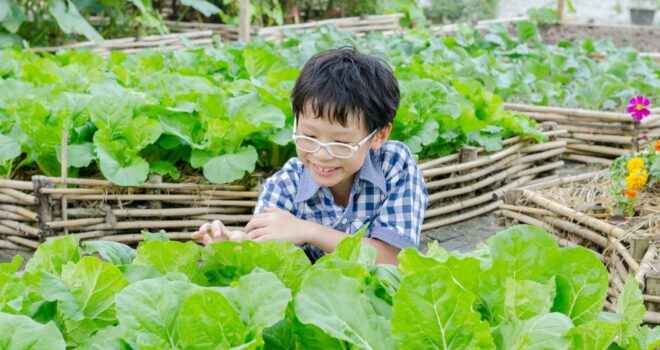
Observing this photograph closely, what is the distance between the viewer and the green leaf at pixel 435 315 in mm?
1189

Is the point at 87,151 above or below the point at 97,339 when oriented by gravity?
below

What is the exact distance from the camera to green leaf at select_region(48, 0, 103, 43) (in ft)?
26.3

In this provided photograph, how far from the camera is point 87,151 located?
3.80m

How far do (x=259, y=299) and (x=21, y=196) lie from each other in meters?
2.79

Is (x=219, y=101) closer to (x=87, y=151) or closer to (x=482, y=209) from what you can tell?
(x=87, y=151)

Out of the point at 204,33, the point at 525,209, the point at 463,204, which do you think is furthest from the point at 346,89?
the point at 204,33

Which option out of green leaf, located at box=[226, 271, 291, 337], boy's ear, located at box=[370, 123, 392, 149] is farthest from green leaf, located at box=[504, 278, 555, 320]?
boy's ear, located at box=[370, 123, 392, 149]

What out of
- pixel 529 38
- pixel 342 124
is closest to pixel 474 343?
pixel 342 124

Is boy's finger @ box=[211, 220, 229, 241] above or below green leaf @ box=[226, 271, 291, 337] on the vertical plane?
below

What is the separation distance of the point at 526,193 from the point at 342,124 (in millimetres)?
1195

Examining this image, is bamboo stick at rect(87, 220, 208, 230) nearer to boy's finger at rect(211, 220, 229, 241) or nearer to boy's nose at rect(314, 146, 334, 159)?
boy's nose at rect(314, 146, 334, 159)

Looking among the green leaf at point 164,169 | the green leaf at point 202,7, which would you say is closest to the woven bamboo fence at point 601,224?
the green leaf at point 164,169

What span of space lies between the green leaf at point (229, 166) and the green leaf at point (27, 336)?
2.54 metres

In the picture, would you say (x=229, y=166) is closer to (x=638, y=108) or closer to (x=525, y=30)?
(x=638, y=108)
